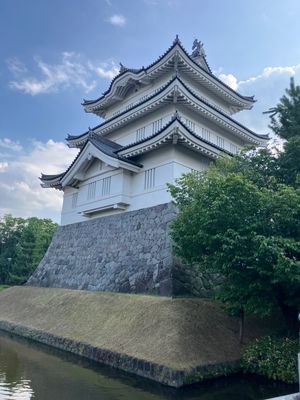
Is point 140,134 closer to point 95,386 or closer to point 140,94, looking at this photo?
point 140,94


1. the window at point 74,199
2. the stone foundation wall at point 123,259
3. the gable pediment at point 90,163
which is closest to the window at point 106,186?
the gable pediment at point 90,163

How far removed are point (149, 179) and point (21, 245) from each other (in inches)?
756

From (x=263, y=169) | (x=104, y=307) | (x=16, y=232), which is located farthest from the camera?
(x=16, y=232)

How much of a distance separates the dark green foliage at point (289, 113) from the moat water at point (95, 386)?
647 cm

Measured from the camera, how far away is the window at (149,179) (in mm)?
13711

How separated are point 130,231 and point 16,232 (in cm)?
2352

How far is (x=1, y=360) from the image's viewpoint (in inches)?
344

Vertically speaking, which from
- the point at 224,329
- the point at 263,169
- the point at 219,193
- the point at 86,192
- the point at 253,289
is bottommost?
the point at 224,329

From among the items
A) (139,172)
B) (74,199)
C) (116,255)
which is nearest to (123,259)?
(116,255)

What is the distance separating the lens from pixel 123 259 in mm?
13859

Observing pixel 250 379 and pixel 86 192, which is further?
pixel 86 192

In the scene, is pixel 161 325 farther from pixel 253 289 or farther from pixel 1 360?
pixel 1 360

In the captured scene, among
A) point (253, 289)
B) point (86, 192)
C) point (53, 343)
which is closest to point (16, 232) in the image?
point (86, 192)

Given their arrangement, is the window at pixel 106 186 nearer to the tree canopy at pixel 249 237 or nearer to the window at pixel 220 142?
the window at pixel 220 142
